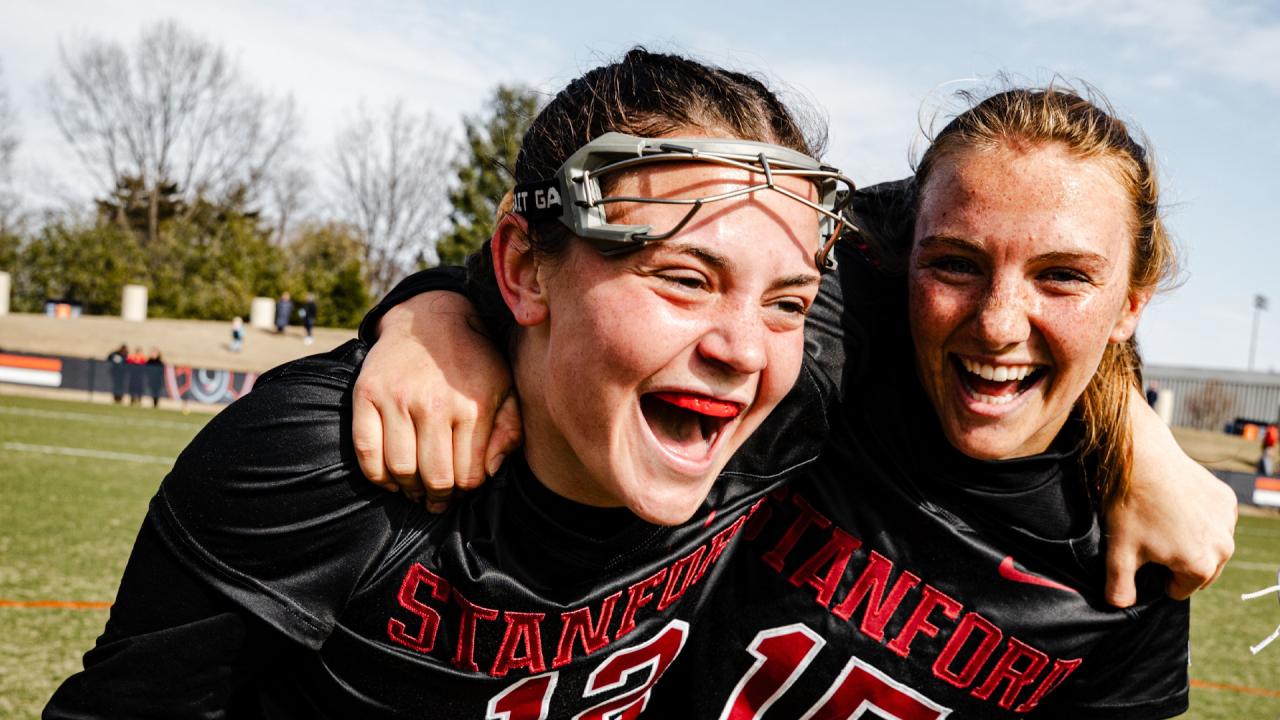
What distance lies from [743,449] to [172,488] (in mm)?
1308

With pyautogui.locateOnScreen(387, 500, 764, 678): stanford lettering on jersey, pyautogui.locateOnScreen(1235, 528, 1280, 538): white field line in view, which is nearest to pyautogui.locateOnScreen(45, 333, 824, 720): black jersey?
pyautogui.locateOnScreen(387, 500, 764, 678): stanford lettering on jersey

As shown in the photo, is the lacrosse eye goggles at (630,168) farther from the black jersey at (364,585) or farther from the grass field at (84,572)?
the grass field at (84,572)

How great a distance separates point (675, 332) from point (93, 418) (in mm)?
19334

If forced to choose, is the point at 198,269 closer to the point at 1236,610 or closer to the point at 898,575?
the point at 1236,610

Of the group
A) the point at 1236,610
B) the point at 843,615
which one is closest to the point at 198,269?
the point at 1236,610

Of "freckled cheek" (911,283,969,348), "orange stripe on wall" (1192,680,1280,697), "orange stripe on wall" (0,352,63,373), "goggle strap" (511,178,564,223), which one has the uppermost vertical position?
"goggle strap" (511,178,564,223)

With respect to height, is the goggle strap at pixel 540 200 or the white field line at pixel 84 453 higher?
the goggle strap at pixel 540 200

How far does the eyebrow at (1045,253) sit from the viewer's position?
92.7 inches

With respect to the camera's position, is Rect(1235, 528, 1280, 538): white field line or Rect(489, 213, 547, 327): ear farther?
Rect(1235, 528, 1280, 538): white field line

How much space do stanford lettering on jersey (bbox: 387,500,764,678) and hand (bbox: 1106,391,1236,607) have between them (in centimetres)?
112

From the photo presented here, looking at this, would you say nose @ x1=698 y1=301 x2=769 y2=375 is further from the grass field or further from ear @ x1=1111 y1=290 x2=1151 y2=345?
the grass field

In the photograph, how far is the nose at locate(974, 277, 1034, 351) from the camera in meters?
2.35

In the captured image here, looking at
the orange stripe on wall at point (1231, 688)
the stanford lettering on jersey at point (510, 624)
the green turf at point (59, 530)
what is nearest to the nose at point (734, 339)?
the stanford lettering on jersey at point (510, 624)

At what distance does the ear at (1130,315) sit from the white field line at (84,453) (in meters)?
12.8
